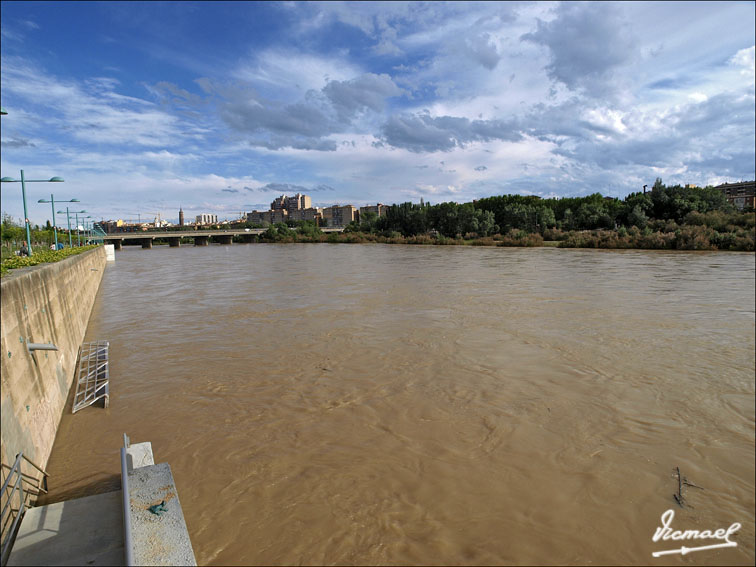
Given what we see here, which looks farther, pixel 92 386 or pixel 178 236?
pixel 178 236

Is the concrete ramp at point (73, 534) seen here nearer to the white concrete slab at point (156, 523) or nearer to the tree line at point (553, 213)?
the white concrete slab at point (156, 523)

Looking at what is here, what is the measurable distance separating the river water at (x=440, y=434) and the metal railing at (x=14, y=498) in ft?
1.28

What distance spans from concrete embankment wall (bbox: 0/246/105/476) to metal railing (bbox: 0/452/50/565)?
194mm

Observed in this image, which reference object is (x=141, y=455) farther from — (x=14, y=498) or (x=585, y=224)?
(x=585, y=224)

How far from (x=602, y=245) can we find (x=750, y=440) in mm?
41145

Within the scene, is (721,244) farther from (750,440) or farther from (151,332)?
Result: (151,332)

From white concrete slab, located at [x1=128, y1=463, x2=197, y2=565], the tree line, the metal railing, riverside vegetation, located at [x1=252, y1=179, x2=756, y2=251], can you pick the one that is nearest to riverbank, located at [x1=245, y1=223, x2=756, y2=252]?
riverside vegetation, located at [x1=252, y1=179, x2=756, y2=251]

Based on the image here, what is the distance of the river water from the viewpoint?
4.21m

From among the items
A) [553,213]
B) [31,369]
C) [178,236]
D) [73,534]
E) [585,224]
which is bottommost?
[73,534]

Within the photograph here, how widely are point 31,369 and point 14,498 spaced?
206cm

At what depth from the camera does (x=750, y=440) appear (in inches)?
219

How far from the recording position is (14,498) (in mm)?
4188

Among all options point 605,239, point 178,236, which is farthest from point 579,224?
point 178,236

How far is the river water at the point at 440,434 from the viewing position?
4.21 metres
